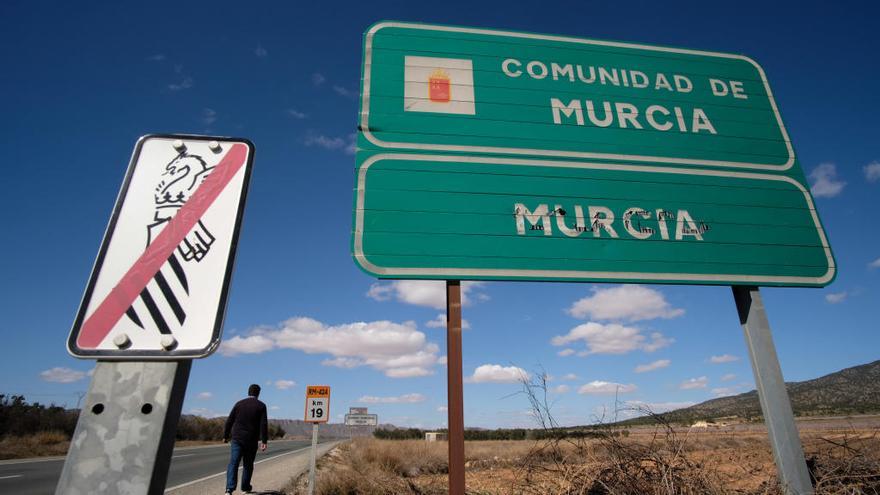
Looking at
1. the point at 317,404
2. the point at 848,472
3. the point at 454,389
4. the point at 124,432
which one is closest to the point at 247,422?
the point at 317,404

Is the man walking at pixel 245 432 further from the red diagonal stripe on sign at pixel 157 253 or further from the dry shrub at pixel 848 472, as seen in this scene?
the dry shrub at pixel 848 472

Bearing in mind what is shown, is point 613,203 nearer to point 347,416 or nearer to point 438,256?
point 438,256

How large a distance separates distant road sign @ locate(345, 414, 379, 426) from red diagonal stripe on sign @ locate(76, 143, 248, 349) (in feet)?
32.8

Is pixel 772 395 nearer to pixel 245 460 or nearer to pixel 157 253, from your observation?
pixel 157 253

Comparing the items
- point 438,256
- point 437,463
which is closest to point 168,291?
point 438,256

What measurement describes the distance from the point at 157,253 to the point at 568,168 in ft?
9.27

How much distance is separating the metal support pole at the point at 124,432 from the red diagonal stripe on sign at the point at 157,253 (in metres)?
0.11

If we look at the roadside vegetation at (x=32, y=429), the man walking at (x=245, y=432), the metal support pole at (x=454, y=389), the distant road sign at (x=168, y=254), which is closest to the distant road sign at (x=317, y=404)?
the man walking at (x=245, y=432)

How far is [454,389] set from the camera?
2.53 meters

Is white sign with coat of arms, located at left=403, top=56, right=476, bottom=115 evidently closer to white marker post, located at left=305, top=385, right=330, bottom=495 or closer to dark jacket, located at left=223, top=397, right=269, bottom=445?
dark jacket, located at left=223, top=397, right=269, bottom=445

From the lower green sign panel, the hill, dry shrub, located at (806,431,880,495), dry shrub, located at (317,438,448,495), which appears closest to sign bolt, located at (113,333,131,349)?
the lower green sign panel

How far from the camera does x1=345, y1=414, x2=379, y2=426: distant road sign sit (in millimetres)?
9971

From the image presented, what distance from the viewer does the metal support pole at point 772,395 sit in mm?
2736

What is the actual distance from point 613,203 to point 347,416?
357 inches
